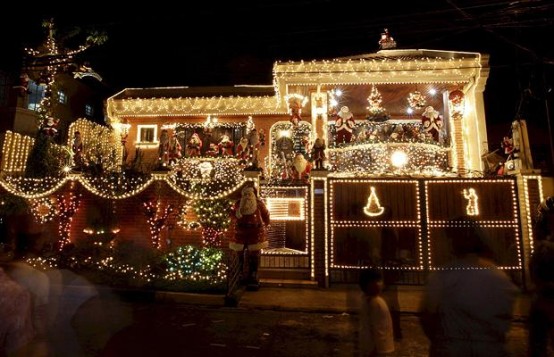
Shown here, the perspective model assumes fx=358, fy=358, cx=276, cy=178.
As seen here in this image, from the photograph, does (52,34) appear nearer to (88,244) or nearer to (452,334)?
(88,244)

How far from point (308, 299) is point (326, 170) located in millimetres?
3774

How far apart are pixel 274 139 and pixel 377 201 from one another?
8.25 meters

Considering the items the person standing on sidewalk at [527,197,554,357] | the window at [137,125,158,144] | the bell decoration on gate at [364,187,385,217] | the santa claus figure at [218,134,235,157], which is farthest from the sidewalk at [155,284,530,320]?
the window at [137,125,158,144]

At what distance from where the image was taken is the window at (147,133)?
1863cm

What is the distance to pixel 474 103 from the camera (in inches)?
564

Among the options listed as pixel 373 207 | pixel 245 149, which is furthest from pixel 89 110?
pixel 373 207

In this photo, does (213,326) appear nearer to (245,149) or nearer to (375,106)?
(245,149)

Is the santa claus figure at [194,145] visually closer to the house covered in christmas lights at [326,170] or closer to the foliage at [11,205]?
the house covered in christmas lights at [326,170]

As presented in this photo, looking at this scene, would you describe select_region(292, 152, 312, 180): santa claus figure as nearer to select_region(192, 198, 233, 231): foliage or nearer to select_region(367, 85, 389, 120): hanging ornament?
select_region(192, 198, 233, 231): foliage

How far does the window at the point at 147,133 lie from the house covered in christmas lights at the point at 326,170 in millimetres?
60

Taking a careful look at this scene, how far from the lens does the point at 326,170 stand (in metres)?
10.7

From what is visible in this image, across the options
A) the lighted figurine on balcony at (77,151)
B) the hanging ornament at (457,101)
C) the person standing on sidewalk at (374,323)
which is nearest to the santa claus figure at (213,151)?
the lighted figurine on balcony at (77,151)

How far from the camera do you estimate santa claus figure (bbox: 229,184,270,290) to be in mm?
9875

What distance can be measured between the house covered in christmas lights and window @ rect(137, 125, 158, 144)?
6 centimetres
